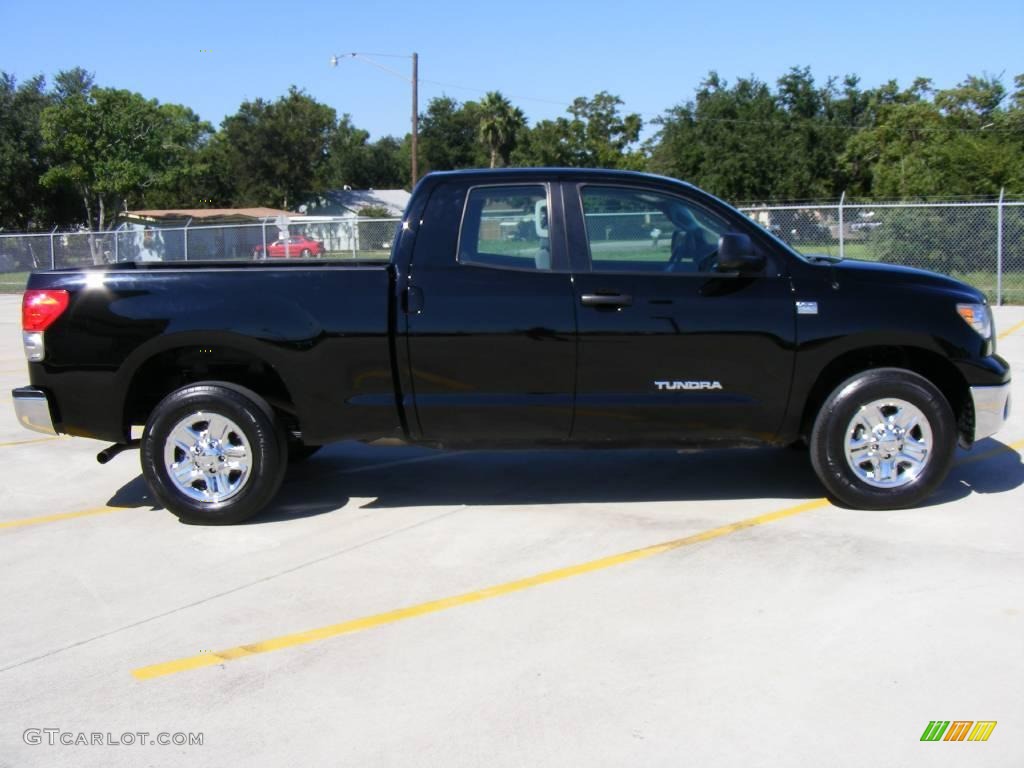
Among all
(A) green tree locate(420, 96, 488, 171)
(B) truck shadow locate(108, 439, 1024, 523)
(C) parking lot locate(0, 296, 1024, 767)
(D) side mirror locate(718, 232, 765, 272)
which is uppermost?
(A) green tree locate(420, 96, 488, 171)

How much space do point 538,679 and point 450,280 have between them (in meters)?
2.51

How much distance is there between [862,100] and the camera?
58.4 metres

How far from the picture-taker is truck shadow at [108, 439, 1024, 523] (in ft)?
20.4

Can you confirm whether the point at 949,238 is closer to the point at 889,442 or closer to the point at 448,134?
the point at 889,442

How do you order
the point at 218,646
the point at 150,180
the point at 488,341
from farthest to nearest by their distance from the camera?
the point at 150,180, the point at 488,341, the point at 218,646

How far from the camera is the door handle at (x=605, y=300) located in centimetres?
547

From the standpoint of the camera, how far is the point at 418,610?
4469 millimetres

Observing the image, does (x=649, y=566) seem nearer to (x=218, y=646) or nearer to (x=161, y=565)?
(x=218, y=646)

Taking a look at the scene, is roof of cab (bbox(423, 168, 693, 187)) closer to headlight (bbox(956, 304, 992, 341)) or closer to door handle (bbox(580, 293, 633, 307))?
door handle (bbox(580, 293, 633, 307))

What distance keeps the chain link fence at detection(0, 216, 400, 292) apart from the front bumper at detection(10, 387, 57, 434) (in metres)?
17.0

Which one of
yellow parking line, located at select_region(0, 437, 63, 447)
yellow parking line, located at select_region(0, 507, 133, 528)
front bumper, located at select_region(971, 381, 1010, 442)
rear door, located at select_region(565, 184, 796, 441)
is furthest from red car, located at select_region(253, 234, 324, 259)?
front bumper, located at select_region(971, 381, 1010, 442)

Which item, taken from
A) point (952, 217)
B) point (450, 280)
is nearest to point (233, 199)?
point (952, 217)

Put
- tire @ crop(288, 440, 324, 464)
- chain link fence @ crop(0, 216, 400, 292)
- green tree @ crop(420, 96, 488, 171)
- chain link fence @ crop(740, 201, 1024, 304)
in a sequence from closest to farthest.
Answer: tire @ crop(288, 440, 324, 464), chain link fence @ crop(740, 201, 1024, 304), chain link fence @ crop(0, 216, 400, 292), green tree @ crop(420, 96, 488, 171)

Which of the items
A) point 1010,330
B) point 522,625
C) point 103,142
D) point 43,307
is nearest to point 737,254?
point 522,625
